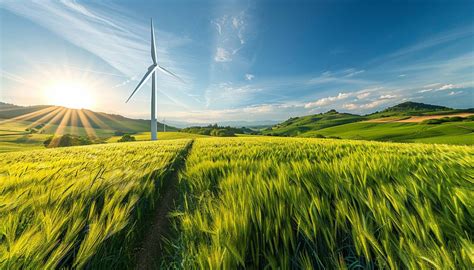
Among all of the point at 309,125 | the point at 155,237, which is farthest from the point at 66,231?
the point at 309,125

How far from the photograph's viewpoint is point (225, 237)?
1.06m

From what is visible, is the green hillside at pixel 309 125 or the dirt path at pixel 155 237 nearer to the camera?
the dirt path at pixel 155 237

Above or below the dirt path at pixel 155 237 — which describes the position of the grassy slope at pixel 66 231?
above

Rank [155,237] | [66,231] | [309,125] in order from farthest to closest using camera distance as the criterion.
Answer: [309,125] < [155,237] < [66,231]

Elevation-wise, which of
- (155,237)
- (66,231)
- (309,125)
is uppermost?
(309,125)

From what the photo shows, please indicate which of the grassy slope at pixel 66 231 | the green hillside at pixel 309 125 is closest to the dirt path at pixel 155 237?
the grassy slope at pixel 66 231

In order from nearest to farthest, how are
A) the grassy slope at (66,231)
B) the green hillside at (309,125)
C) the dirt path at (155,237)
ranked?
the grassy slope at (66,231), the dirt path at (155,237), the green hillside at (309,125)

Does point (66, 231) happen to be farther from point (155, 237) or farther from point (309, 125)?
point (309, 125)

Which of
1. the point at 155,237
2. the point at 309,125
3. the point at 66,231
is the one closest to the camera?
the point at 66,231

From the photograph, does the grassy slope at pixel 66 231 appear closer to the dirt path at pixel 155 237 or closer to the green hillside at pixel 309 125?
the dirt path at pixel 155 237

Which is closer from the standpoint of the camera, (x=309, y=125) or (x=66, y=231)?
(x=66, y=231)

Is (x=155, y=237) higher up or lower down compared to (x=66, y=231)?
lower down

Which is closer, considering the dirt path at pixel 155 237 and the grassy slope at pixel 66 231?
the grassy slope at pixel 66 231

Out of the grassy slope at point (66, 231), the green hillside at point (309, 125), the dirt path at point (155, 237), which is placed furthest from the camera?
the green hillside at point (309, 125)
